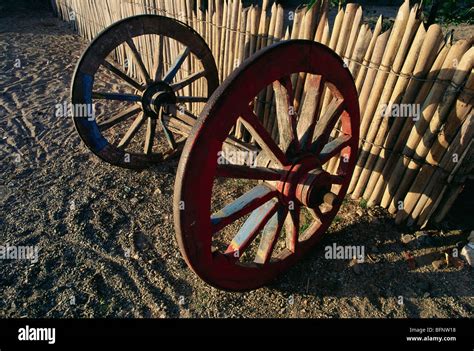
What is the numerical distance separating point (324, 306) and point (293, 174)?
48.3 inches

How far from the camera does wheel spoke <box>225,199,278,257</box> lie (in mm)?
2535

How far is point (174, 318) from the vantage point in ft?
9.13

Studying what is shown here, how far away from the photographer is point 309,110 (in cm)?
271

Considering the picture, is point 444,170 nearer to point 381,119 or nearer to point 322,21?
point 381,119

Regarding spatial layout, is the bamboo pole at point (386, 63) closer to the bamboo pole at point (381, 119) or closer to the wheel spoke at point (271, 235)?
the bamboo pole at point (381, 119)

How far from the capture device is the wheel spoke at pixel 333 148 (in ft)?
9.29

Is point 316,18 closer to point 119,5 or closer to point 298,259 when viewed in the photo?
point 298,259

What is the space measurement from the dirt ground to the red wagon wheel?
38 centimetres

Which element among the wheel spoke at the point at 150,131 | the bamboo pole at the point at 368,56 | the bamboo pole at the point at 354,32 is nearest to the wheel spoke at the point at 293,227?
the bamboo pole at the point at 368,56

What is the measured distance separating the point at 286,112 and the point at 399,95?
1371 mm

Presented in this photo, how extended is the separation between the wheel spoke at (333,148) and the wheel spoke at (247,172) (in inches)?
20.3

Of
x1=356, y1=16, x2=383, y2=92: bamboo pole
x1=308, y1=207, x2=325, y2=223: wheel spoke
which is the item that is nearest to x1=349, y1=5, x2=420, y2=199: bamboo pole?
x1=356, y1=16, x2=383, y2=92: bamboo pole

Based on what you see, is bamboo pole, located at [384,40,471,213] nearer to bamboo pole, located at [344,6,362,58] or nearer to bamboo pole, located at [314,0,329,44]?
bamboo pole, located at [344,6,362,58]
